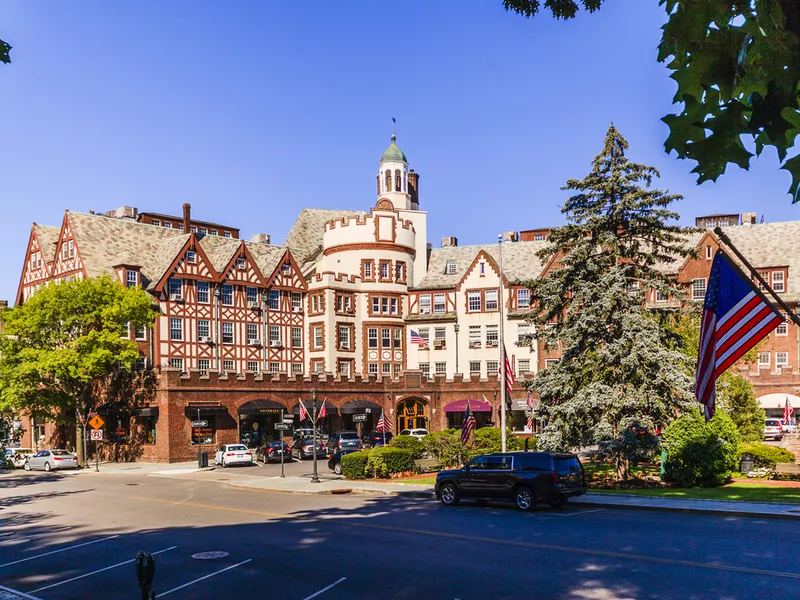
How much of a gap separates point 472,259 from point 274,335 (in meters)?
19.6

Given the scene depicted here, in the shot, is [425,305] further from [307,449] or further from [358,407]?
[307,449]

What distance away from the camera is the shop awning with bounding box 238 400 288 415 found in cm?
5459

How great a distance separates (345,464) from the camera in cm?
3706

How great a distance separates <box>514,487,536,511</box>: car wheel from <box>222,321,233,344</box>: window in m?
40.2

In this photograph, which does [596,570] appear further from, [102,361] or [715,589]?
[102,361]

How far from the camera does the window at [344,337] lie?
2601 inches

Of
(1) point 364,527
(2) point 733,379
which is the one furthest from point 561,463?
(2) point 733,379

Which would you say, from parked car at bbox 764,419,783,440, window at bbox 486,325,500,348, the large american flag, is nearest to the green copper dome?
window at bbox 486,325,500,348

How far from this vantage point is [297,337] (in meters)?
66.4

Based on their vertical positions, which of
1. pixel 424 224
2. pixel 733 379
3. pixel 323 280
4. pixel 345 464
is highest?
pixel 424 224

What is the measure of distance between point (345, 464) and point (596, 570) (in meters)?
23.6

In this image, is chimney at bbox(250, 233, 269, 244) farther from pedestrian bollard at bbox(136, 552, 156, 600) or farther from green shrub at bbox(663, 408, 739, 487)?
pedestrian bollard at bbox(136, 552, 156, 600)

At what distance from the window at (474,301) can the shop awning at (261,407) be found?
1918 cm

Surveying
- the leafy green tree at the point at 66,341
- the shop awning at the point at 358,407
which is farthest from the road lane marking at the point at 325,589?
the shop awning at the point at 358,407
